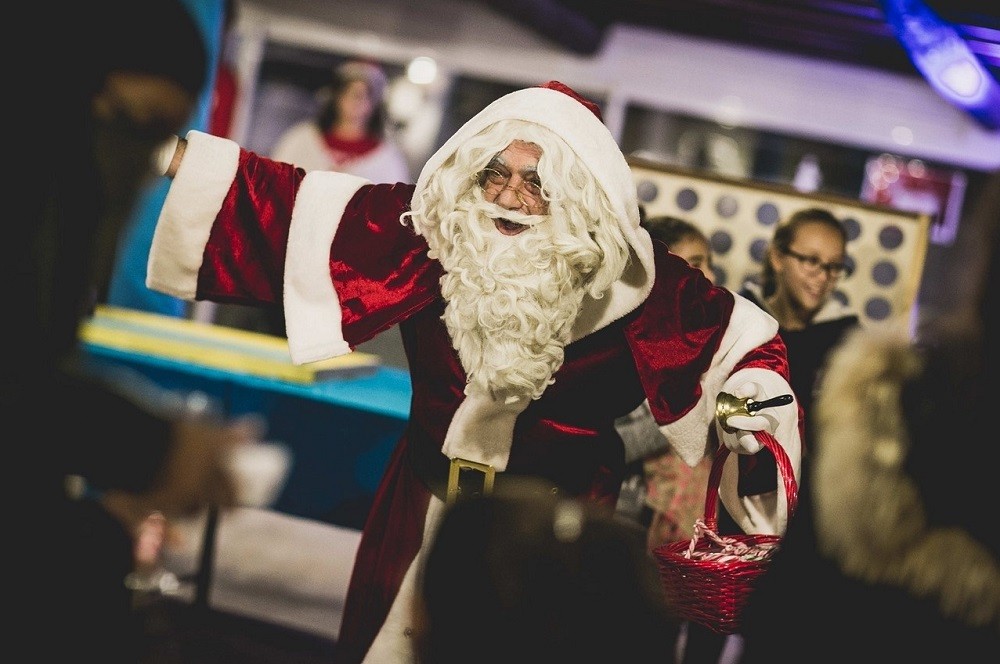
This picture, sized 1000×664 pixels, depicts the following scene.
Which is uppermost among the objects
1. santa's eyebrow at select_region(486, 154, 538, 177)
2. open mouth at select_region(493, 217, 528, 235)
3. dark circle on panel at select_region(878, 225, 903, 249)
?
dark circle on panel at select_region(878, 225, 903, 249)

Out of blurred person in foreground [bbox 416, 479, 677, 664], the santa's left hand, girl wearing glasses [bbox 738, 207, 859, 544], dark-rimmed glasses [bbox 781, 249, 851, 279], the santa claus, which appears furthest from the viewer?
dark-rimmed glasses [bbox 781, 249, 851, 279]

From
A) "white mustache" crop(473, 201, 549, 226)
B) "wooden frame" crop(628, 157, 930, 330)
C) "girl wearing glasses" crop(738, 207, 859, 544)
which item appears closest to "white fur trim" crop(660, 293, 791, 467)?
"white mustache" crop(473, 201, 549, 226)

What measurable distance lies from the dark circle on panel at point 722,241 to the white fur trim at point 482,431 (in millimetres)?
1819

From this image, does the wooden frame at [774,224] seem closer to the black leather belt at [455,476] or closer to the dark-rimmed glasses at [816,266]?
the dark-rimmed glasses at [816,266]

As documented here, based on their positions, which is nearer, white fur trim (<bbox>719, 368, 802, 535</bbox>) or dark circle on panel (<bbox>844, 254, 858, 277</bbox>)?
white fur trim (<bbox>719, 368, 802, 535</bbox>)

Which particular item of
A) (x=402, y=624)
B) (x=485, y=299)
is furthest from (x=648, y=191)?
(x=402, y=624)

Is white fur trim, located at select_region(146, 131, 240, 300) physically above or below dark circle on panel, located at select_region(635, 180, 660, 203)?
below

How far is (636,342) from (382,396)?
1489 mm

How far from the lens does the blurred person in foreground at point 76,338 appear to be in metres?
1.23

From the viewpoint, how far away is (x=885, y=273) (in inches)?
150

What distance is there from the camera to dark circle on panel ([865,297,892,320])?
379 cm

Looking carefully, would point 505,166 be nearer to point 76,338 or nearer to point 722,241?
point 76,338

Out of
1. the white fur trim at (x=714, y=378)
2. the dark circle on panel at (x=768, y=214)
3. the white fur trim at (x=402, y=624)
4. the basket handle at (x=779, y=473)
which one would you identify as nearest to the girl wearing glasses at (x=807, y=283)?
the dark circle on panel at (x=768, y=214)

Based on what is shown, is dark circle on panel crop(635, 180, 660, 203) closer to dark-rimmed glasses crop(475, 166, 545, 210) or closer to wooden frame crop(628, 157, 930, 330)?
wooden frame crop(628, 157, 930, 330)
